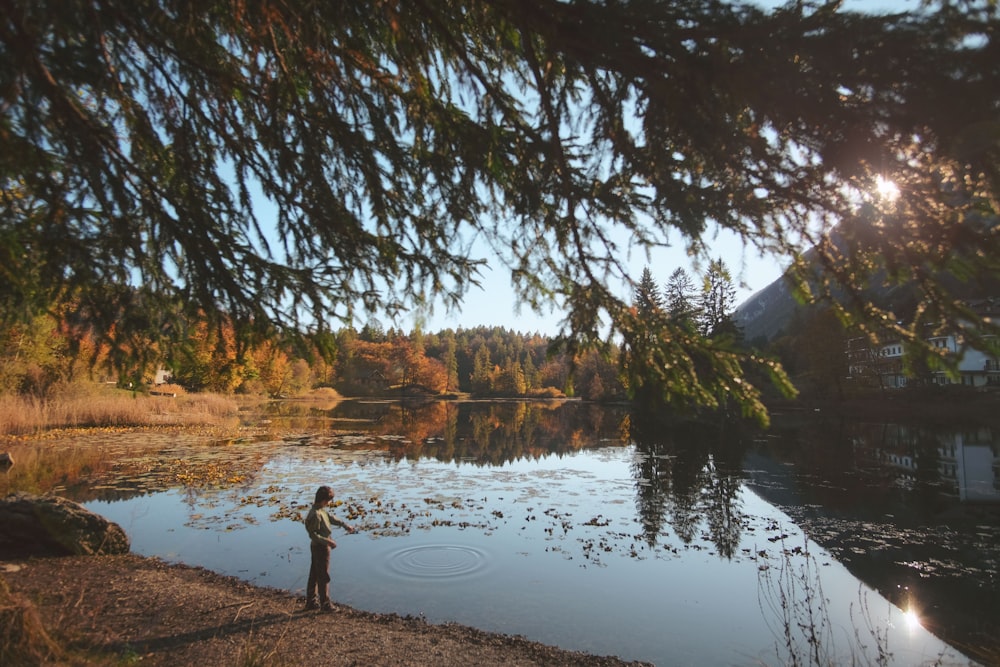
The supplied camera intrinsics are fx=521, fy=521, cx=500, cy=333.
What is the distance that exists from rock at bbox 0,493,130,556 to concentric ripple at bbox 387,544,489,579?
4.42m

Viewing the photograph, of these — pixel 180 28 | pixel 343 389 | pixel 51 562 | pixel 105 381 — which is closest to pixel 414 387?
pixel 343 389

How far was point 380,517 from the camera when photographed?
34.7 feet

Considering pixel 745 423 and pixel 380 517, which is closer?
pixel 380 517

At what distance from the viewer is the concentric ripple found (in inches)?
312

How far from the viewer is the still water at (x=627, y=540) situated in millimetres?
6488

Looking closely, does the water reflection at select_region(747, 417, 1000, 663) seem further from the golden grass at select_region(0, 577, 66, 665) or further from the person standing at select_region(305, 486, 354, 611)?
the golden grass at select_region(0, 577, 66, 665)

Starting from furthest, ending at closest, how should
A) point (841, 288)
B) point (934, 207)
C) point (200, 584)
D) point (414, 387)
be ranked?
1. point (414, 387)
2. point (200, 584)
3. point (841, 288)
4. point (934, 207)

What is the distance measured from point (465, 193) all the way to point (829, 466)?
716 inches

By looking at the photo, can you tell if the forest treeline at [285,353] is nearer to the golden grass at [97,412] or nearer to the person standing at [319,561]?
the golden grass at [97,412]

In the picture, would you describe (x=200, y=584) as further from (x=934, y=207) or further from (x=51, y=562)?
(x=934, y=207)

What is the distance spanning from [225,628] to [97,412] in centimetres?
2278

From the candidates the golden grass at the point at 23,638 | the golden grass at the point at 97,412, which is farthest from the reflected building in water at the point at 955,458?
the golden grass at the point at 97,412

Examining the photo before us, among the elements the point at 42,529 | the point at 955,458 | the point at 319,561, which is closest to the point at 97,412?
the point at 42,529

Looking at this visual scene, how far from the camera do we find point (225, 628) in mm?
5445
